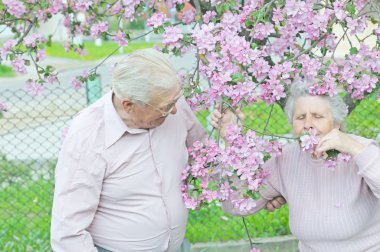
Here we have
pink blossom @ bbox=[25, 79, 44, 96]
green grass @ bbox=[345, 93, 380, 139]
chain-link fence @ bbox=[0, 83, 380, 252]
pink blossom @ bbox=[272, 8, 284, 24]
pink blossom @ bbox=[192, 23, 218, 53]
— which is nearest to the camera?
pink blossom @ bbox=[192, 23, 218, 53]

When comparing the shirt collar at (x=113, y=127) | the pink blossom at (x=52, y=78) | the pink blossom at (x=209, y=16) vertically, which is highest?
the pink blossom at (x=209, y=16)

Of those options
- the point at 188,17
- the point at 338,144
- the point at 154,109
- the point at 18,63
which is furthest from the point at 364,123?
the point at 154,109

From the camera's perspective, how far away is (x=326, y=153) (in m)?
2.41

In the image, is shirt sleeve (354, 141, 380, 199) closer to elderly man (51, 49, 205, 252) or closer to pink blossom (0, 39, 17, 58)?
elderly man (51, 49, 205, 252)

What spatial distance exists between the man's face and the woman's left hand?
0.53 meters

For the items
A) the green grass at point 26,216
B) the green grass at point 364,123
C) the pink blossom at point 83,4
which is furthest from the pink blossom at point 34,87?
the green grass at point 364,123

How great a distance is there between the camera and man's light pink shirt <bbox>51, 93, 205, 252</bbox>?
8.02ft

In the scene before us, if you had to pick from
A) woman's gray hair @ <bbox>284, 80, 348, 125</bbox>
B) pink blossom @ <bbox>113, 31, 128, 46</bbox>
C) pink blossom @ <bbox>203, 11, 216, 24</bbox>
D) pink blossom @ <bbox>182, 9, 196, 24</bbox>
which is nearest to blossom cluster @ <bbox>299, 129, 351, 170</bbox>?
woman's gray hair @ <bbox>284, 80, 348, 125</bbox>

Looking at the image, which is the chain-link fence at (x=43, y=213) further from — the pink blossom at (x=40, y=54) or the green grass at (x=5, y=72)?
the green grass at (x=5, y=72)

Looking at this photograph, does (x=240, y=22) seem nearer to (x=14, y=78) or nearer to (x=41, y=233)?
(x=41, y=233)

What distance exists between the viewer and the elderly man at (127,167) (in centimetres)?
233

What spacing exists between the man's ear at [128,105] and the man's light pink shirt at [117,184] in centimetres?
10

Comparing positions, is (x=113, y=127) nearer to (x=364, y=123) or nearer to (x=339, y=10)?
(x=339, y=10)

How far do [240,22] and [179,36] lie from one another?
251mm
